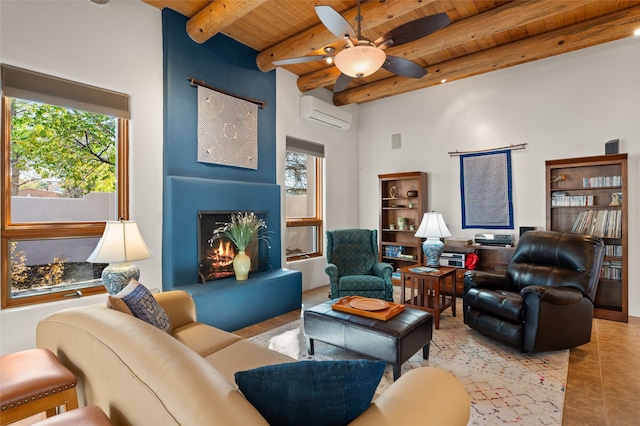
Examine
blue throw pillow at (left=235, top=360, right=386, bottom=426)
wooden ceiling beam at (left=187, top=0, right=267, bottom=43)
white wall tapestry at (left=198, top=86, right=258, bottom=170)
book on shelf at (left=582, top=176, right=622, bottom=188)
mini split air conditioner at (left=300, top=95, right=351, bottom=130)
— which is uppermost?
wooden ceiling beam at (left=187, top=0, right=267, bottom=43)

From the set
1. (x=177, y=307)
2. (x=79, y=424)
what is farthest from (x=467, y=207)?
(x=79, y=424)

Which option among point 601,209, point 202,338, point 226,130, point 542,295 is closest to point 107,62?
point 226,130

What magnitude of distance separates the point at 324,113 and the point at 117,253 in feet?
12.2

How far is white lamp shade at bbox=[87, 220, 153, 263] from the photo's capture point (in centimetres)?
253

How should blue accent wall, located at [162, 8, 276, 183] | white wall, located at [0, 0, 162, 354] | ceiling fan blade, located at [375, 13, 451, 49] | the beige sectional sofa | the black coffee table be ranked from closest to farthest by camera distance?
the beige sectional sofa → the black coffee table → ceiling fan blade, located at [375, 13, 451, 49] → white wall, located at [0, 0, 162, 354] → blue accent wall, located at [162, 8, 276, 183]

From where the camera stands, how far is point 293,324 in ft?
11.8

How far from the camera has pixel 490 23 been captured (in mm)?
3428

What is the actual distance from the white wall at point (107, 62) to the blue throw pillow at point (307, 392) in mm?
2750

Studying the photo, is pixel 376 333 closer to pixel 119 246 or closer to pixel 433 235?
pixel 119 246

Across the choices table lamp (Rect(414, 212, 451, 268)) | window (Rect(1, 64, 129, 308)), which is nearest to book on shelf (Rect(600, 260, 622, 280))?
table lamp (Rect(414, 212, 451, 268))

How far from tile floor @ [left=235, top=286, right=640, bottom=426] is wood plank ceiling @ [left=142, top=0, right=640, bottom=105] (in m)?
Result: 3.11

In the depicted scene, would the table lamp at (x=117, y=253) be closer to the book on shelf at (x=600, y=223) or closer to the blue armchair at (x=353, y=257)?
the blue armchair at (x=353, y=257)

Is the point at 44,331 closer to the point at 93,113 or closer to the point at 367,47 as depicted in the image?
the point at 93,113

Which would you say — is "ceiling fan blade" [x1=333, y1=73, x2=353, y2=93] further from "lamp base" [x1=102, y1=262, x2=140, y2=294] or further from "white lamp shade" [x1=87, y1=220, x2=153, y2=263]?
"lamp base" [x1=102, y1=262, x2=140, y2=294]
